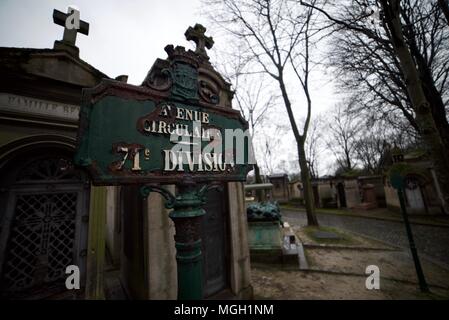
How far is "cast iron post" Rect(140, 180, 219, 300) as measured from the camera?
4.18 ft

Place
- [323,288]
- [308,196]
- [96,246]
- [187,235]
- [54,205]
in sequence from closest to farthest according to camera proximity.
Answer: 1. [187,235]
2. [54,205]
3. [96,246]
4. [323,288]
5. [308,196]

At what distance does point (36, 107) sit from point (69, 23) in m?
2.08

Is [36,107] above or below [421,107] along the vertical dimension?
above

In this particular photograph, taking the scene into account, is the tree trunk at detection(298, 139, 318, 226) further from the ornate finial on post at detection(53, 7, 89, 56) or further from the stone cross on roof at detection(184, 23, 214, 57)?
the ornate finial on post at detection(53, 7, 89, 56)

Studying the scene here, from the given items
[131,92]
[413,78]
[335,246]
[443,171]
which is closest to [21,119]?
[131,92]

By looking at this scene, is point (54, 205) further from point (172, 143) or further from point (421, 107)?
point (421, 107)

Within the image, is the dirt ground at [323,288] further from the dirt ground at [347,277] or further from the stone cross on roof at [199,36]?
the stone cross on roof at [199,36]

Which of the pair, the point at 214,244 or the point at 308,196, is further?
the point at 308,196

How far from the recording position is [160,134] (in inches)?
54.1

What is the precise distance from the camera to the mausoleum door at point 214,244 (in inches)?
150

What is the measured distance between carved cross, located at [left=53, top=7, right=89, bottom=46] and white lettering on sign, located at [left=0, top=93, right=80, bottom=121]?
58.1 inches

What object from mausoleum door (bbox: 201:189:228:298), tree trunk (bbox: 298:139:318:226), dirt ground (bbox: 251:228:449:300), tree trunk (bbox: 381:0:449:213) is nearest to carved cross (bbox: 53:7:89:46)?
mausoleum door (bbox: 201:189:228:298)

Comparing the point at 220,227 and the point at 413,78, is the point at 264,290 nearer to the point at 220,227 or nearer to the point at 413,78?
the point at 220,227

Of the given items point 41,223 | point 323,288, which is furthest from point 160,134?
point 323,288
